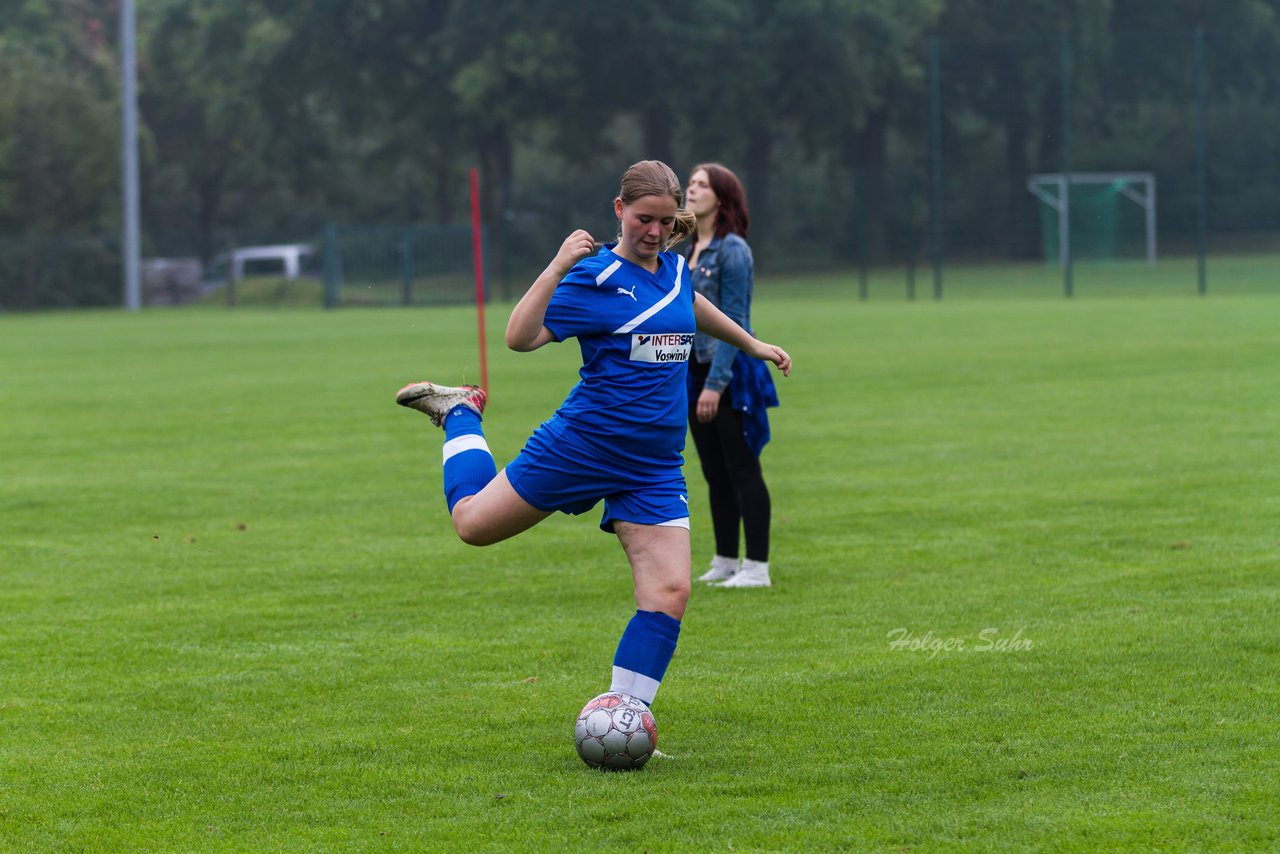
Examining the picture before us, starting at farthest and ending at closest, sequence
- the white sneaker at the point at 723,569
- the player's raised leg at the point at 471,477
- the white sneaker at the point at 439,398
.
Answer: the white sneaker at the point at 723,569 → the white sneaker at the point at 439,398 → the player's raised leg at the point at 471,477

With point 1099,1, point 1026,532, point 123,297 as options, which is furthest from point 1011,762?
point 1099,1

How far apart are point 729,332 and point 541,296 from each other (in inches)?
39.2

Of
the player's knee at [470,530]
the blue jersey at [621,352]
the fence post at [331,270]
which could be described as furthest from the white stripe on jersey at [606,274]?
the fence post at [331,270]

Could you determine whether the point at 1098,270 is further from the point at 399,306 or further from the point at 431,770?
the point at 431,770

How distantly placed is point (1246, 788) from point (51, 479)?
998cm

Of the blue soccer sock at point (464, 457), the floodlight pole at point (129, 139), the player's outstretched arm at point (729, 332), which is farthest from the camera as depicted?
the floodlight pole at point (129, 139)

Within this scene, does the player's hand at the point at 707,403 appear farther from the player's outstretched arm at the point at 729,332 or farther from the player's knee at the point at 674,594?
the player's knee at the point at 674,594

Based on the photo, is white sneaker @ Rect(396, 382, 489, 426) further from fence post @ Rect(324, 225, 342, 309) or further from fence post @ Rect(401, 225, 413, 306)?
fence post @ Rect(401, 225, 413, 306)

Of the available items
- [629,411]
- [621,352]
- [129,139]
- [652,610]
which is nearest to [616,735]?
[652,610]

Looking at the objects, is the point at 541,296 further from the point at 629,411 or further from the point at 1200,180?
the point at 1200,180

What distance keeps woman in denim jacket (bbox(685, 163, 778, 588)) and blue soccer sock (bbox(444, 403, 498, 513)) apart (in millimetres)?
2131

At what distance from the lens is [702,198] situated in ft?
26.9

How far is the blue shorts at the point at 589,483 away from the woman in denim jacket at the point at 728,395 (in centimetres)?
260

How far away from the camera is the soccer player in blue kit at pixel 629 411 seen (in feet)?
17.8
